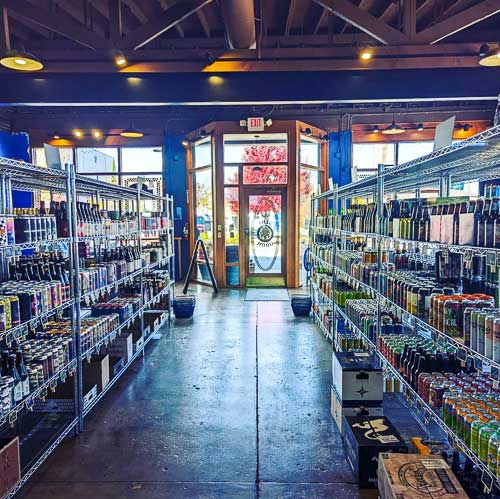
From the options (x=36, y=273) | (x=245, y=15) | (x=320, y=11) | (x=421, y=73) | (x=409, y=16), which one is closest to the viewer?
(x=36, y=273)

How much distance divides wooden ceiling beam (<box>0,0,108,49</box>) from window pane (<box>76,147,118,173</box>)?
6.03 meters

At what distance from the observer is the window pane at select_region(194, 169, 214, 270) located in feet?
36.0

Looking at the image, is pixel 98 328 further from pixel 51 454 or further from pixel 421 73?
pixel 421 73

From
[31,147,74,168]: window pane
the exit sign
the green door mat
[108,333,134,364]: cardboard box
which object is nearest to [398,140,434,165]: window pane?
the exit sign

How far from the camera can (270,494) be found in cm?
269

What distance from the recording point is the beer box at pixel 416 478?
6.68 ft

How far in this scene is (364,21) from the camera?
604cm

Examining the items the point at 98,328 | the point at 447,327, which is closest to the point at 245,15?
the point at 98,328

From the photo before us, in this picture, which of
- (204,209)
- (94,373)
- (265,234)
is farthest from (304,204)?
(94,373)

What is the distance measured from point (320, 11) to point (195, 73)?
264cm

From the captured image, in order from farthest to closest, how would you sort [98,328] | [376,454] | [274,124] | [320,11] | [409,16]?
[274,124] → [320,11] → [409,16] → [98,328] → [376,454]

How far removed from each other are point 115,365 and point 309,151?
316 inches

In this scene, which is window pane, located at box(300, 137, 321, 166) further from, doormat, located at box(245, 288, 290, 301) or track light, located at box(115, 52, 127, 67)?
track light, located at box(115, 52, 127, 67)

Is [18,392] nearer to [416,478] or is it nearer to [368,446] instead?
[368,446]
